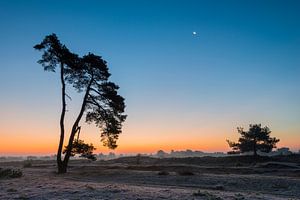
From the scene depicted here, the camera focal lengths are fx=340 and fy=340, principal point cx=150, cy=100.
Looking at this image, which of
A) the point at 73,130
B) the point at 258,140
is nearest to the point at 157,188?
the point at 73,130

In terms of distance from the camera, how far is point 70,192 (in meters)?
16.9

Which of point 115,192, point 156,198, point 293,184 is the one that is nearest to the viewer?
point 156,198

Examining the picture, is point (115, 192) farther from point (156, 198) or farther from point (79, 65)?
point (79, 65)

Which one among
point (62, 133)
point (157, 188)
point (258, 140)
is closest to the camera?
point (157, 188)

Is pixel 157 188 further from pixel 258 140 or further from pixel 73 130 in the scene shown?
pixel 258 140

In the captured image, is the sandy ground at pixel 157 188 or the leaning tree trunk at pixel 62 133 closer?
the sandy ground at pixel 157 188

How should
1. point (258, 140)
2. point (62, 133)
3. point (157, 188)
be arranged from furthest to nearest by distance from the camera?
point (258, 140) → point (62, 133) → point (157, 188)

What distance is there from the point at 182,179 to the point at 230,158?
1339 inches

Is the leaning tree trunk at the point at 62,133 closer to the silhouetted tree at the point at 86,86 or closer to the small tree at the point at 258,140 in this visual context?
the silhouetted tree at the point at 86,86

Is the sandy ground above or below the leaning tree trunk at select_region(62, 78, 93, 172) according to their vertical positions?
below

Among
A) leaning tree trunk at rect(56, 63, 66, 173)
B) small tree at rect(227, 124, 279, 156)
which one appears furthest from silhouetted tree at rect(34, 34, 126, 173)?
small tree at rect(227, 124, 279, 156)

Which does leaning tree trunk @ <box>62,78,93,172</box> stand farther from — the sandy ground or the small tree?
the small tree

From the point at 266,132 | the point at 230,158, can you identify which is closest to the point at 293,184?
the point at 230,158

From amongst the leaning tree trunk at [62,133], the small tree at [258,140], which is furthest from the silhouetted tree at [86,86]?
the small tree at [258,140]
